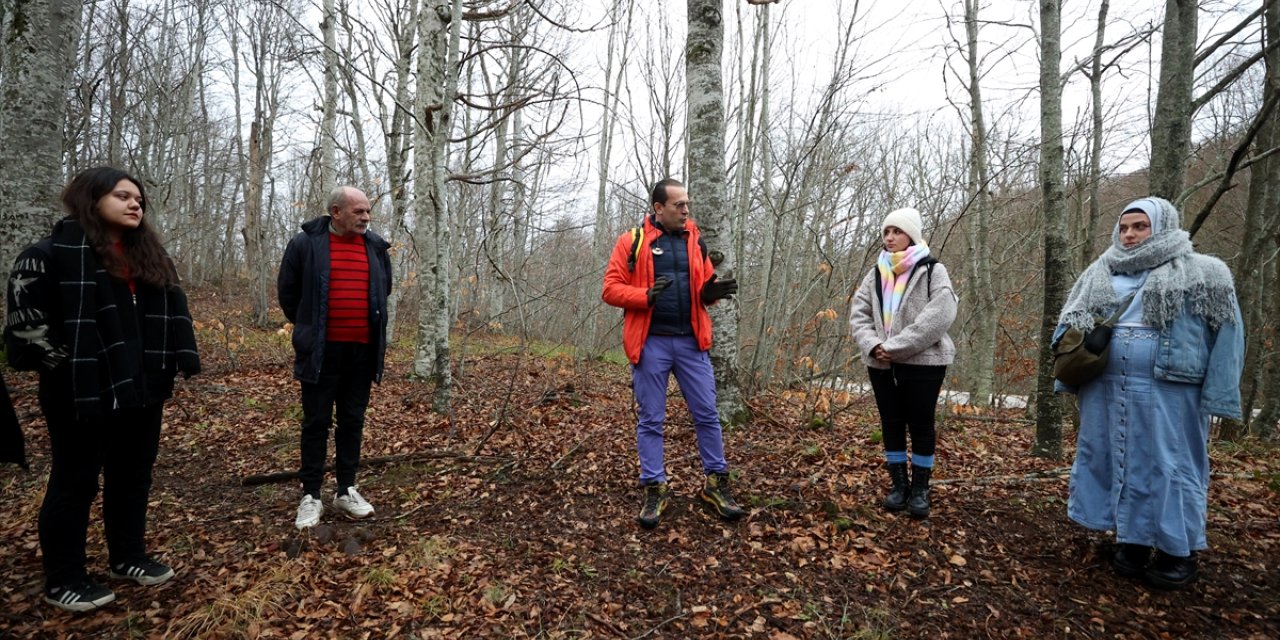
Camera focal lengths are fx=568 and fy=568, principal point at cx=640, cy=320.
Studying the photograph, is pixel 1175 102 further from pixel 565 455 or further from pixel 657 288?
pixel 565 455

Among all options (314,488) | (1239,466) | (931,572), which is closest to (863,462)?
(931,572)

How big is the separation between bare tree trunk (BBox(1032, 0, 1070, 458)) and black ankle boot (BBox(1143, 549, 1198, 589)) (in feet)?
5.56

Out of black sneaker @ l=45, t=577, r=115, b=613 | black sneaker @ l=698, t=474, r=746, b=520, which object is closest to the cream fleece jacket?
black sneaker @ l=698, t=474, r=746, b=520

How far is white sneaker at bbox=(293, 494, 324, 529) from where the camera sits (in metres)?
3.30

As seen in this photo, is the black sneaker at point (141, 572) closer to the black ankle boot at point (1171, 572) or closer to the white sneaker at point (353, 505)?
the white sneaker at point (353, 505)

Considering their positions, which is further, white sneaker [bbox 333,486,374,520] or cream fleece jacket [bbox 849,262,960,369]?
white sneaker [bbox 333,486,374,520]

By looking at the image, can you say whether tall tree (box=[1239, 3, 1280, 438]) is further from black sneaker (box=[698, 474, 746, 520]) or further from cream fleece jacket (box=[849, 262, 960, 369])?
black sneaker (box=[698, 474, 746, 520])

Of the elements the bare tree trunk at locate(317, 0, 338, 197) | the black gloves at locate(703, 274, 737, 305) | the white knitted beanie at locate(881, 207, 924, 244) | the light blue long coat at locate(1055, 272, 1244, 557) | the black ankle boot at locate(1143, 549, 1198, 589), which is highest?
the bare tree trunk at locate(317, 0, 338, 197)

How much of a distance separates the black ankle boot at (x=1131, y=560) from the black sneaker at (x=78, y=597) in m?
4.65

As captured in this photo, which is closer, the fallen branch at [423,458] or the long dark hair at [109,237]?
the long dark hair at [109,237]

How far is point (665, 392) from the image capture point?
130 inches

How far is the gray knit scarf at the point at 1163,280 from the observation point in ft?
8.36

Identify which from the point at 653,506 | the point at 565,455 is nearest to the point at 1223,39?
the point at 653,506

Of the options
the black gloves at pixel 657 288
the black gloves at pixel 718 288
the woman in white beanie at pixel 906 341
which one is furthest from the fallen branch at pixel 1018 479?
the black gloves at pixel 657 288
